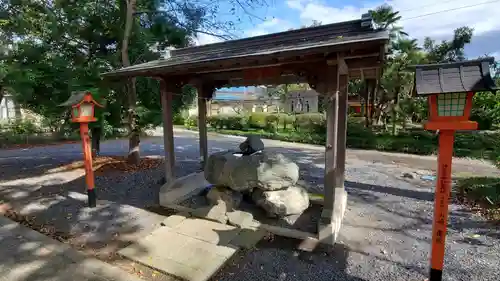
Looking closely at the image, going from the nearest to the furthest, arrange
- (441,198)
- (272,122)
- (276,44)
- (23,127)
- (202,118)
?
1. (441,198)
2. (276,44)
3. (202,118)
4. (23,127)
5. (272,122)

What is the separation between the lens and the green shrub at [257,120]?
1891cm

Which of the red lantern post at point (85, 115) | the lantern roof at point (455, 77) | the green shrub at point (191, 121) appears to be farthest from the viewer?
the green shrub at point (191, 121)

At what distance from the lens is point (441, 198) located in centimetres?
236

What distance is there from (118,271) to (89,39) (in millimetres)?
6743

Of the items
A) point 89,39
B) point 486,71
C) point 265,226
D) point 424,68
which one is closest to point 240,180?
point 265,226

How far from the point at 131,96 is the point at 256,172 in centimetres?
470

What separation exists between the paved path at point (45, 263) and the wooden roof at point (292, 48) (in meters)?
2.88

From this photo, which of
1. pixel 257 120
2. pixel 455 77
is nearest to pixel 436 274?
pixel 455 77

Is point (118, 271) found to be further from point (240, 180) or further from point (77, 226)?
point (240, 180)

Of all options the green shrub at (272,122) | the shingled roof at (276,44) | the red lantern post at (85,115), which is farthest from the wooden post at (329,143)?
the green shrub at (272,122)

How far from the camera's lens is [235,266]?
3174 mm

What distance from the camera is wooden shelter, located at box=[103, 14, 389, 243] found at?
3.28 metres

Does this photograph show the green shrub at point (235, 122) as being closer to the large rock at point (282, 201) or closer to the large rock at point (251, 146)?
the large rock at point (251, 146)

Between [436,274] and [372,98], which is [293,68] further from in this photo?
[372,98]
